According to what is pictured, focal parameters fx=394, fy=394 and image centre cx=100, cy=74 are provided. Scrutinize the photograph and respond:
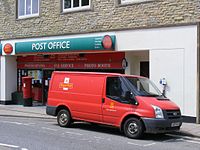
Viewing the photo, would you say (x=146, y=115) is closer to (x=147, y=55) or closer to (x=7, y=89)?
(x=147, y=55)

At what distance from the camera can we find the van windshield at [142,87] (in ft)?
38.8

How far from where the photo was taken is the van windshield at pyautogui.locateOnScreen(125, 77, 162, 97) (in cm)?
1181

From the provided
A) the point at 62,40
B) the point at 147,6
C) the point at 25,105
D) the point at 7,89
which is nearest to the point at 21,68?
the point at 7,89

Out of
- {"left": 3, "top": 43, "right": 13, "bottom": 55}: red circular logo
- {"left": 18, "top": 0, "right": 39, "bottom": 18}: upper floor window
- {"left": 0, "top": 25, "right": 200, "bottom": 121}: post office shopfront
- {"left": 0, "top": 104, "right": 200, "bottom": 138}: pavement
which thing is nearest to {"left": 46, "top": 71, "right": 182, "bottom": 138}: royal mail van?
{"left": 0, "top": 104, "right": 200, "bottom": 138}: pavement

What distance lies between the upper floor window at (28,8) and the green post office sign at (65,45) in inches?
66.9

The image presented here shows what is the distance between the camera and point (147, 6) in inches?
630

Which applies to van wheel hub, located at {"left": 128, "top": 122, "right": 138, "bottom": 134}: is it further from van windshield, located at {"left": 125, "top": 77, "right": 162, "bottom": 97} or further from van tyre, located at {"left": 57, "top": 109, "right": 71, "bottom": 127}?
van tyre, located at {"left": 57, "top": 109, "right": 71, "bottom": 127}

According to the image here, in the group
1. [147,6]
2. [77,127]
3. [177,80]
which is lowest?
[77,127]

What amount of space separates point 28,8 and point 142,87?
39.5 ft

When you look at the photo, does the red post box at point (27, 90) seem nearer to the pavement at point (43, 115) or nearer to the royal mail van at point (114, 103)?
the pavement at point (43, 115)

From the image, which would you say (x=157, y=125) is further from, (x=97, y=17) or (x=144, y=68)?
(x=97, y=17)

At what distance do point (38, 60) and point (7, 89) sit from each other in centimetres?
263

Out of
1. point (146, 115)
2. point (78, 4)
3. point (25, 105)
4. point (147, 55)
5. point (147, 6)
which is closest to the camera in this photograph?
point (146, 115)

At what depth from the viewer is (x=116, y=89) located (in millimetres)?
12023
